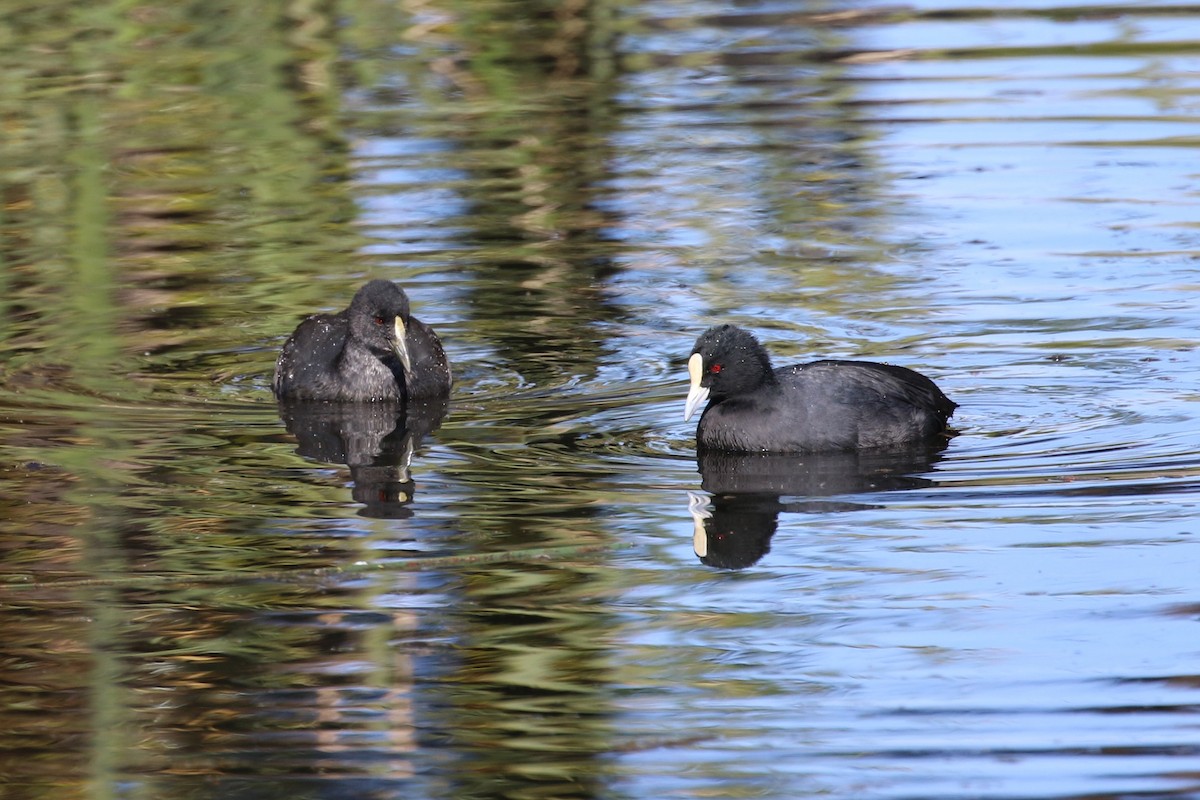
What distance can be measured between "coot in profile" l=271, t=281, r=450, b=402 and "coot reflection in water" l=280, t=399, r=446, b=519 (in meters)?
0.06

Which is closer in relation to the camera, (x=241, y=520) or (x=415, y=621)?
(x=415, y=621)

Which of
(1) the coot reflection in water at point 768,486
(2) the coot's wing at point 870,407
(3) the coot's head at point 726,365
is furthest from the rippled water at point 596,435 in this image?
(3) the coot's head at point 726,365

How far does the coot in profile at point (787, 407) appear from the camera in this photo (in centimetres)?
841

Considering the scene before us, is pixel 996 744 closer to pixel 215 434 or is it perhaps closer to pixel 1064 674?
pixel 1064 674

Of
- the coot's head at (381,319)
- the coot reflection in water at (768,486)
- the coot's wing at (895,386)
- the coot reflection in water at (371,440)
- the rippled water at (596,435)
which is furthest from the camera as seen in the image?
the coot's head at (381,319)

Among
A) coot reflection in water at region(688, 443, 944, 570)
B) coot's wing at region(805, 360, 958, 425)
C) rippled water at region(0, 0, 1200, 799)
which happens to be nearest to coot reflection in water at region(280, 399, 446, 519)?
rippled water at region(0, 0, 1200, 799)

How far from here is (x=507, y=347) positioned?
10.4 m

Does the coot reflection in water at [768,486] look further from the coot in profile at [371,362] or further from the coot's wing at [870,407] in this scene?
the coot in profile at [371,362]

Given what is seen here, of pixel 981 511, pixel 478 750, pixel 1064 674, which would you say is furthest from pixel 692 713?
pixel 981 511

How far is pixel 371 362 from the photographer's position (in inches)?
386

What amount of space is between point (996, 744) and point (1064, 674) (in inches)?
20.8

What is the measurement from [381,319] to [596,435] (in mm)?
1690

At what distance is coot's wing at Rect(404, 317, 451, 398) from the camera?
971 centimetres

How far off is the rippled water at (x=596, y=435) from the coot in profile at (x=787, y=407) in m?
0.11
